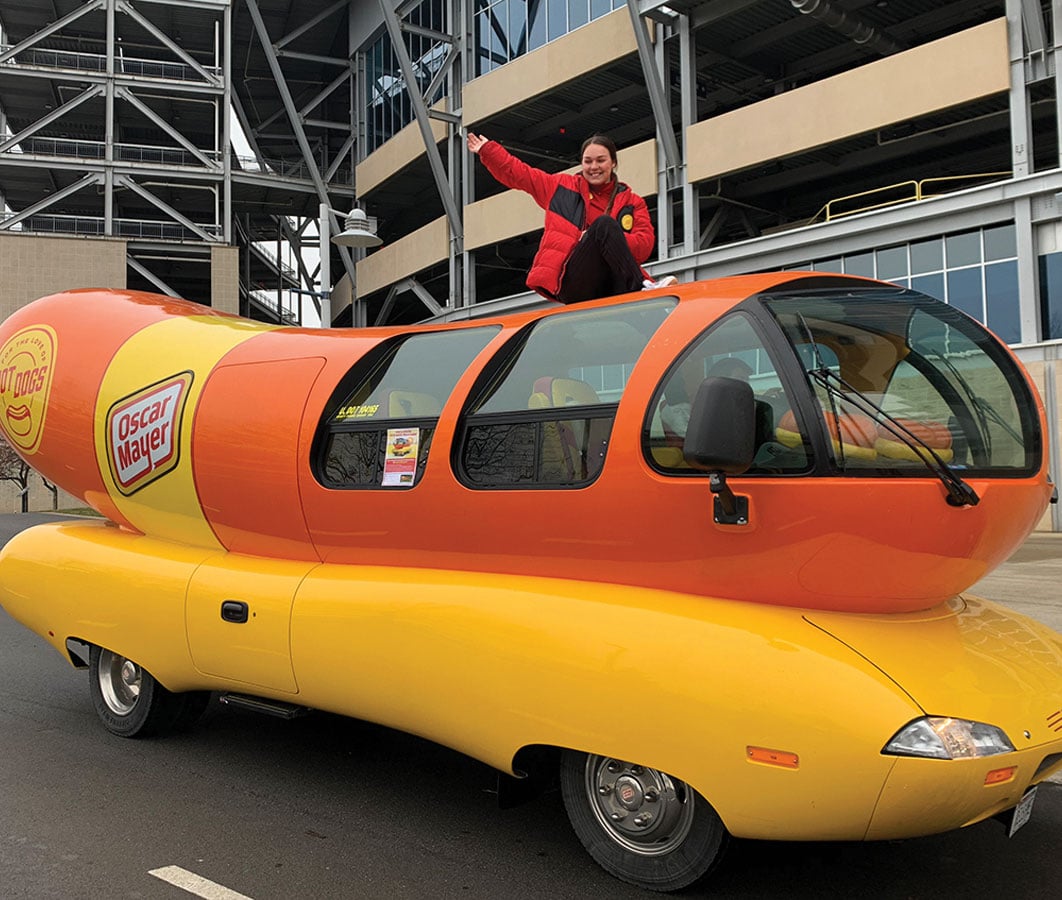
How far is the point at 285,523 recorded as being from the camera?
480cm

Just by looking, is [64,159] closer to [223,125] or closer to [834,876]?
[223,125]

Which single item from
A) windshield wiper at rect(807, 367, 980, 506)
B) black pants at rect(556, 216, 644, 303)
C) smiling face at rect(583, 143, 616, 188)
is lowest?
windshield wiper at rect(807, 367, 980, 506)

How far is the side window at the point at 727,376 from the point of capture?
10.8 ft

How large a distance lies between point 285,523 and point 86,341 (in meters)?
2.06

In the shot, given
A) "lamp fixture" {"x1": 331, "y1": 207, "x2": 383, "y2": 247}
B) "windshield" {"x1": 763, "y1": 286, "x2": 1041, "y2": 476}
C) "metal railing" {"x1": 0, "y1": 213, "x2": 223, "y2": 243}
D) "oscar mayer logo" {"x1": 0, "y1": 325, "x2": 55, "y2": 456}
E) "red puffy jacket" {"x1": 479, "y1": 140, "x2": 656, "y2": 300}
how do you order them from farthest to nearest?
"metal railing" {"x1": 0, "y1": 213, "x2": 223, "y2": 243}
"lamp fixture" {"x1": 331, "y1": 207, "x2": 383, "y2": 247}
"oscar mayer logo" {"x1": 0, "y1": 325, "x2": 55, "y2": 456}
"red puffy jacket" {"x1": 479, "y1": 140, "x2": 656, "y2": 300}
"windshield" {"x1": 763, "y1": 286, "x2": 1041, "y2": 476}

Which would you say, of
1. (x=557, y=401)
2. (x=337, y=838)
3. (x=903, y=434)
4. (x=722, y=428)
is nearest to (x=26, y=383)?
(x=337, y=838)

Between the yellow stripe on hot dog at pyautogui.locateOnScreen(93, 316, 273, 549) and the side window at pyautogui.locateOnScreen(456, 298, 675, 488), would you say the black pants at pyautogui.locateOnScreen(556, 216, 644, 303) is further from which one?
the yellow stripe on hot dog at pyautogui.locateOnScreen(93, 316, 273, 549)

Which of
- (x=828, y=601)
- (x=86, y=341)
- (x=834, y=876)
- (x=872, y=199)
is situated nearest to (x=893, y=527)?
(x=828, y=601)

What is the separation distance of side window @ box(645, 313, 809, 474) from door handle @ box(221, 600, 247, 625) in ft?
7.60

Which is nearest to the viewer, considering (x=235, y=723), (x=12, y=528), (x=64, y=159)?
(x=235, y=723)

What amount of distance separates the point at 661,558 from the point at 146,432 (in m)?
3.24

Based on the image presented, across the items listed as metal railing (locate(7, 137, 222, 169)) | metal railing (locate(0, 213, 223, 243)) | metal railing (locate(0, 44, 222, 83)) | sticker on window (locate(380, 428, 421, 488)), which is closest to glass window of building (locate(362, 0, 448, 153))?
metal railing (locate(7, 137, 222, 169))

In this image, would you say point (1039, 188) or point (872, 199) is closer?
point (1039, 188)

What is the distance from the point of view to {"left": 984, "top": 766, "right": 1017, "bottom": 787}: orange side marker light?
2928mm
